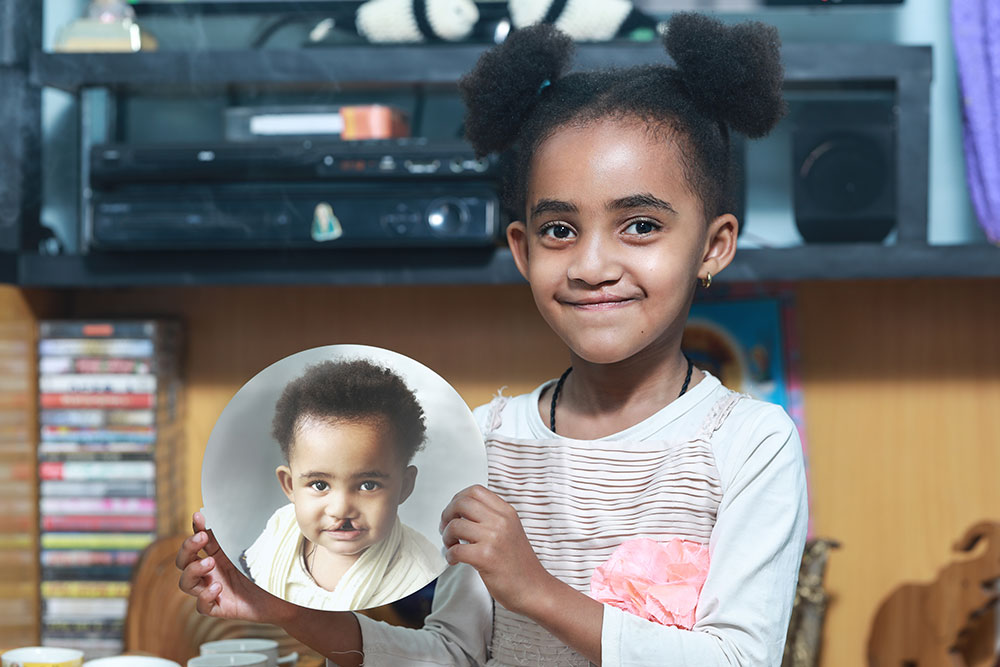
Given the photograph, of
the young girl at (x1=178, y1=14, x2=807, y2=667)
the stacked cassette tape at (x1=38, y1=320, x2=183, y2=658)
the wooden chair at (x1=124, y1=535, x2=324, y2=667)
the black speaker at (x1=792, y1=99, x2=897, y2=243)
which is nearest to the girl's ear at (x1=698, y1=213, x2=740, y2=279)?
the young girl at (x1=178, y1=14, x2=807, y2=667)

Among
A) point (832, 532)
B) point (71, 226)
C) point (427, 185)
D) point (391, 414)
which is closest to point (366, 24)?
point (427, 185)

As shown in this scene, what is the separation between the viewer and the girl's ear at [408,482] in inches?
23.7

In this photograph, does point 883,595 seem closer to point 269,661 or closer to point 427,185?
point 427,185

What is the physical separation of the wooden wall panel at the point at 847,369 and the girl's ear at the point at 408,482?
2.88ft

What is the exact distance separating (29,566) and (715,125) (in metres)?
1.15

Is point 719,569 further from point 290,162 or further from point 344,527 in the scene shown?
point 290,162

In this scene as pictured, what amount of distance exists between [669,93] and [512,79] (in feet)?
0.38

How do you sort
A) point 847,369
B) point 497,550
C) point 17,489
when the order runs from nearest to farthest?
point 497,550, point 17,489, point 847,369

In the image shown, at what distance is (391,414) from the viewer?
60cm

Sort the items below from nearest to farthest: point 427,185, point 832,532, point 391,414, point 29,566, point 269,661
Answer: point 391,414 → point 269,661 → point 427,185 → point 29,566 → point 832,532

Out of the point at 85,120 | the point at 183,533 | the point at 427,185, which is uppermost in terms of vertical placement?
the point at 85,120

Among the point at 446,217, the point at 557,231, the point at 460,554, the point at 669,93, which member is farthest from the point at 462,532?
the point at 446,217

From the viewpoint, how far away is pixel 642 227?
651 mm

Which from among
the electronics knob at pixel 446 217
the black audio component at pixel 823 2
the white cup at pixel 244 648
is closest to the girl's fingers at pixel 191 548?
the white cup at pixel 244 648
